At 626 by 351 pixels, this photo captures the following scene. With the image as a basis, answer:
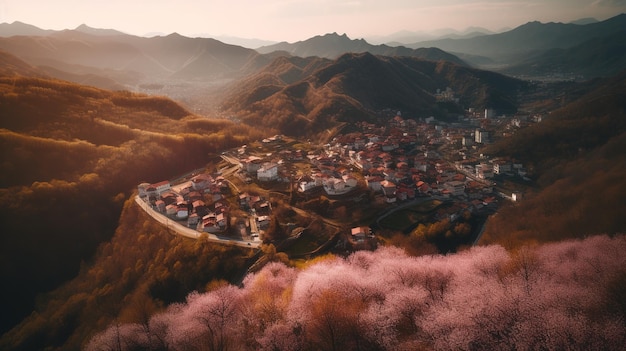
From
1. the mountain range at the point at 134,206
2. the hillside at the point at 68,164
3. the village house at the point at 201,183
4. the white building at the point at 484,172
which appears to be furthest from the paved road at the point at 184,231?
the white building at the point at 484,172

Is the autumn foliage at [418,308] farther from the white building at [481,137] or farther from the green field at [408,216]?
the white building at [481,137]

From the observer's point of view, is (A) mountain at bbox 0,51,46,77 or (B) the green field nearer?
(B) the green field

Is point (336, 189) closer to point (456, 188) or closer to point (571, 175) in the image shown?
point (456, 188)

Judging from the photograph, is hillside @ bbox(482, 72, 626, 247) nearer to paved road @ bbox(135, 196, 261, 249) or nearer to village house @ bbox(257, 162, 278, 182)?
paved road @ bbox(135, 196, 261, 249)

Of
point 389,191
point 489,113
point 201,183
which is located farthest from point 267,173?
point 489,113

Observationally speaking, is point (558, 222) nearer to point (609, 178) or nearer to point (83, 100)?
point (609, 178)

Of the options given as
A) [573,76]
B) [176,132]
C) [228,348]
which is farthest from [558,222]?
[573,76]

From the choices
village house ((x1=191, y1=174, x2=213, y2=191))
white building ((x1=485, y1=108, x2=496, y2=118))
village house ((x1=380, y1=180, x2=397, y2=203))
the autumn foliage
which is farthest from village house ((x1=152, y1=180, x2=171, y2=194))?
white building ((x1=485, y1=108, x2=496, y2=118))
